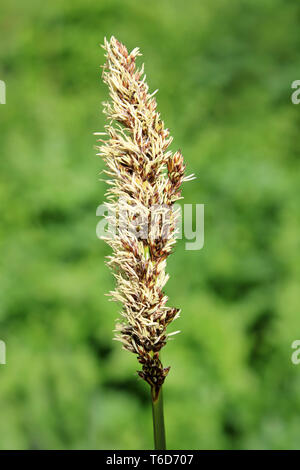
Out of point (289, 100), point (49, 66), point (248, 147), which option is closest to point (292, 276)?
point (248, 147)

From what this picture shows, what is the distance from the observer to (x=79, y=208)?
179 inches

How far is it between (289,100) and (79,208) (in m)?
2.91

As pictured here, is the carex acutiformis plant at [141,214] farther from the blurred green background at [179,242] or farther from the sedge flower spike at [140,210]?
the blurred green background at [179,242]

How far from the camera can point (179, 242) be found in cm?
443

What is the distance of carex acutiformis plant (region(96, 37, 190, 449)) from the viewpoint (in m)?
0.61

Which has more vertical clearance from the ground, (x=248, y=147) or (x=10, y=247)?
(x=248, y=147)

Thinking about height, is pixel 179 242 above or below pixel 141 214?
above

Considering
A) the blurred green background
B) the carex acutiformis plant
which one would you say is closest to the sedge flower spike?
the carex acutiformis plant

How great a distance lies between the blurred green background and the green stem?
2546 millimetres

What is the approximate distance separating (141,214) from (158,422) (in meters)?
0.25

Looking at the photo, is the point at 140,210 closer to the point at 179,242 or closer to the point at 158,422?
the point at 158,422

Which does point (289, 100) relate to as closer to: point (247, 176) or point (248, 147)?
point (248, 147)

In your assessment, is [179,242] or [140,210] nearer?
[140,210]

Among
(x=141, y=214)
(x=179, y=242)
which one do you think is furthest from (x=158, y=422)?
(x=179, y=242)
